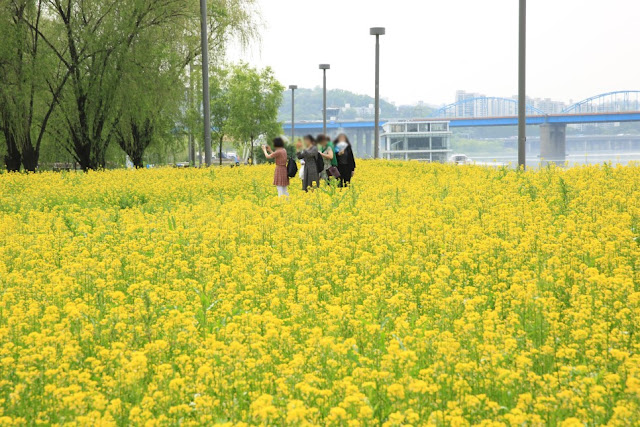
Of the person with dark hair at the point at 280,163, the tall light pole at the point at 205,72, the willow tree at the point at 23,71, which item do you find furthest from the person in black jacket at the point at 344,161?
the willow tree at the point at 23,71

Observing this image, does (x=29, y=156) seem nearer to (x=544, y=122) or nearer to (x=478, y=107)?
(x=544, y=122)

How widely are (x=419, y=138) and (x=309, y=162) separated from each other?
3602 inches

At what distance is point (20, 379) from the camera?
4.60m

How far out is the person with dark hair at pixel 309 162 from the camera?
15.5 metres

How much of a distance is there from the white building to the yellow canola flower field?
3675 inches

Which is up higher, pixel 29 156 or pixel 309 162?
pixel 29 156

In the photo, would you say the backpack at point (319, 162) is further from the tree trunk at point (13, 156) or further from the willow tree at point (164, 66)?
the tree trunk at point (13, 156)

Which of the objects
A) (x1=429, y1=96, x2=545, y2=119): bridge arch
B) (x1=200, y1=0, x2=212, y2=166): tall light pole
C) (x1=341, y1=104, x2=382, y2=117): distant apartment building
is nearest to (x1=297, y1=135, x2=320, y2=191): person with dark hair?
(x1=200, y1=0, x2=212, y2=166): tall light pole

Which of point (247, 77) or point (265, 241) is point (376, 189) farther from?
point (247, 77)

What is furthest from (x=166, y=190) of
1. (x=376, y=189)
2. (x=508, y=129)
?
(x=508, y=129)

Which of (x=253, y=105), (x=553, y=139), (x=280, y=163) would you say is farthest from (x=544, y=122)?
(x=280, y=163)

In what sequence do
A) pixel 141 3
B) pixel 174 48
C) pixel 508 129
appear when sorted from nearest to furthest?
pixel 141 3
pixel 174 48
pixel 508 129

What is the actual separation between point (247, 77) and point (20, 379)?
174 ft

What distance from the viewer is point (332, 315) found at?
18.0ft
